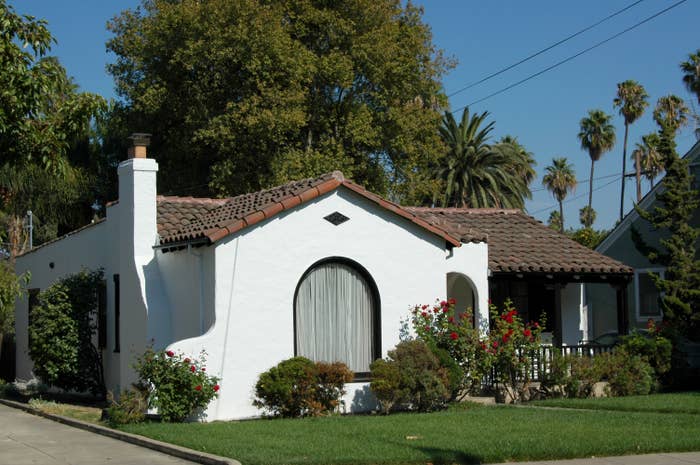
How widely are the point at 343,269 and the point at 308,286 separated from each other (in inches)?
31.5

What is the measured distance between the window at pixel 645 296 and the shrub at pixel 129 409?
696 inches

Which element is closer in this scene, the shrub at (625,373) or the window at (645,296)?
the shrub at (625,373)

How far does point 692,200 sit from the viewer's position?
25453 mm

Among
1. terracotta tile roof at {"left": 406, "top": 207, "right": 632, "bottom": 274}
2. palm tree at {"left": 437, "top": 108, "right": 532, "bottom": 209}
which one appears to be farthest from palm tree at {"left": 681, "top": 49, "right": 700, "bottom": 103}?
terracotta tile roof at {"left": 406, "top": 207, "right": 632, "bottom": 274}

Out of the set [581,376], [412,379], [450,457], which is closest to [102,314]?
[412,379]

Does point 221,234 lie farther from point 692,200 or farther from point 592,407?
point 692,200

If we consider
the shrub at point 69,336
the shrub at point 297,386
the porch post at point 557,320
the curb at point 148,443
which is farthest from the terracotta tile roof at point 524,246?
the curb at point 148,443

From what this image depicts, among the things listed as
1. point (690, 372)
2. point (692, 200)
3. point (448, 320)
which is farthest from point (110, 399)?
point (692, 200)

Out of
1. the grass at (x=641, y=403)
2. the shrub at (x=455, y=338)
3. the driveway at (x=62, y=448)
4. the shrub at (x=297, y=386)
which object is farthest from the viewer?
the shrub at (x=455, y=338)

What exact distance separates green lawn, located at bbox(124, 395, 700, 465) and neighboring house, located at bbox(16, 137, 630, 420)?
1.66 m

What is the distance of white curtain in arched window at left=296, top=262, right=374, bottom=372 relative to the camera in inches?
720

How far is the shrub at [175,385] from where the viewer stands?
54.1ft

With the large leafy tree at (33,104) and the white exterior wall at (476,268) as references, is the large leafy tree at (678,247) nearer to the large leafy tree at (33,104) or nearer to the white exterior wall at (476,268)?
the white exterior wall at (476,268)

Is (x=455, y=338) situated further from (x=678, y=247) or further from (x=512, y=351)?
(x=678, y=247)
